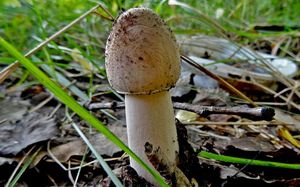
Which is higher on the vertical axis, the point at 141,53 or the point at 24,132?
the point at 141,53

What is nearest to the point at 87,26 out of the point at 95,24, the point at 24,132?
the point at 95,24

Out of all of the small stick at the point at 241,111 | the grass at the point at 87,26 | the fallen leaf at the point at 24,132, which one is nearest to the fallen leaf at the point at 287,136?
the small stick at the point at 241,111

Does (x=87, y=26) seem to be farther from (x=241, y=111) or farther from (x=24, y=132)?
(x=241, y=111)

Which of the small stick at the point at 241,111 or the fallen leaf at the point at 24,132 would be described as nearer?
the small stick at the point at 241,111

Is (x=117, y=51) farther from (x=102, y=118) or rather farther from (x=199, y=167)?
(x=102, y=118)

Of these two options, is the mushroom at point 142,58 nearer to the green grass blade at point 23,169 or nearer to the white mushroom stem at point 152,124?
the white mushroom stem at point 152,124

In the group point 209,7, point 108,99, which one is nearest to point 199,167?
point 108,99
